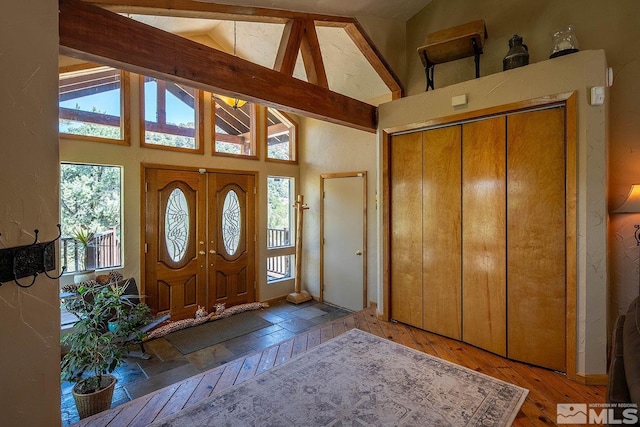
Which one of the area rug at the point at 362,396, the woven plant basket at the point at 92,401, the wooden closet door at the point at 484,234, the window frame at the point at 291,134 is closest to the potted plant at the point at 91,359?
the woven plant basket at the point at 92,401

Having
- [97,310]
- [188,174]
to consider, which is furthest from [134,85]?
[97,310]

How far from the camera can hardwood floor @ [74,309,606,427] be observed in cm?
191

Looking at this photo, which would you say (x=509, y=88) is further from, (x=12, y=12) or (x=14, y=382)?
(x=14, y=382)

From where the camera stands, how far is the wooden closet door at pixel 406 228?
123 inches

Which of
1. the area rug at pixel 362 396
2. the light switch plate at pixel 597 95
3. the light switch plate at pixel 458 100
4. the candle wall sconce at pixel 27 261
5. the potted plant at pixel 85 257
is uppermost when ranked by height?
the light switch plate at pixel 458 100

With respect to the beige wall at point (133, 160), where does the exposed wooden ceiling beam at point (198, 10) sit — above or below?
above

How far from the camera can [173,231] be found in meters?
4.41

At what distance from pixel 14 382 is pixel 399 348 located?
8.00 feet

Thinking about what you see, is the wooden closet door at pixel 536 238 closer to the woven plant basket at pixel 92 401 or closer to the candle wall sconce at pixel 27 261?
the candle wall sconce at pixel 27 261

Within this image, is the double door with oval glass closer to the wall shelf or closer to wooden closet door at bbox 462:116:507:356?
the wall shelf

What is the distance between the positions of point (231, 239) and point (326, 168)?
191cm

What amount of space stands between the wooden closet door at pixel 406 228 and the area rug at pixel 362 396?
2.31 feet

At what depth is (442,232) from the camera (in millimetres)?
2941

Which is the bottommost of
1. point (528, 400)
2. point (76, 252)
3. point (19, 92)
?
point (528, 400)
